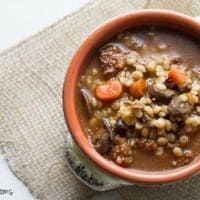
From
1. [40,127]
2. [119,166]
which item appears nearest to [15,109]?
[40,127]

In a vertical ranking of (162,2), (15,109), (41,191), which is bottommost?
(41,191)

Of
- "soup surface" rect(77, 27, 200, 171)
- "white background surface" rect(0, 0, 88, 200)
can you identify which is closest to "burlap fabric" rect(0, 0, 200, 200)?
"white background surface" rect(0, 0, 88, 200)

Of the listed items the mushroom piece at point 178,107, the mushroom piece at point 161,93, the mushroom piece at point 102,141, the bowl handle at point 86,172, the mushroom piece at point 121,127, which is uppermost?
the mushroom piece at point 161,93

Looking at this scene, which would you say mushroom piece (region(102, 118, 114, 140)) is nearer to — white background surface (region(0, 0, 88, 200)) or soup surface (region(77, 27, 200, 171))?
soup surface (region(77, 27, 200, 171))

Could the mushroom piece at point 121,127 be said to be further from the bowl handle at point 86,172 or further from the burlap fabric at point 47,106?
the burlap fabric at point 47,106

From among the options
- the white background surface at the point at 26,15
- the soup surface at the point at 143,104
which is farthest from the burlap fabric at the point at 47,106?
the soup surface at the point at 143,104

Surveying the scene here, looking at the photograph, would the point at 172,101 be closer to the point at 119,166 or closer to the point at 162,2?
the point at 119,166

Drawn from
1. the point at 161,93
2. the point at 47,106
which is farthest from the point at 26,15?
the point at 161,93
